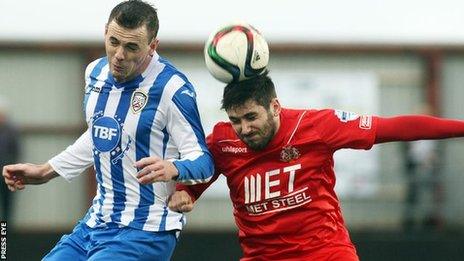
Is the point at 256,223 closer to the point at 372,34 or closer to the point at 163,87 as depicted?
the point at 163,87

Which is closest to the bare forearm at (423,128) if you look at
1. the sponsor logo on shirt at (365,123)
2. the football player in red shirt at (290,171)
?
the football player in red shirt at (290,171)

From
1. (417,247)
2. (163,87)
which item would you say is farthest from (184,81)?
(417,247)

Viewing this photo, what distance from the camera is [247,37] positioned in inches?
281

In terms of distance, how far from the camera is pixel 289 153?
287 inches

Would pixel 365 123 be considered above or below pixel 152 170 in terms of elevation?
above

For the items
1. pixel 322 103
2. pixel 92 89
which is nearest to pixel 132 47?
pixel 92 89

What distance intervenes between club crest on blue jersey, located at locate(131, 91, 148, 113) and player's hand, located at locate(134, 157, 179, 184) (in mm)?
514

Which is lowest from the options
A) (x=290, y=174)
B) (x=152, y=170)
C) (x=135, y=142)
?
(x=290, y=174)

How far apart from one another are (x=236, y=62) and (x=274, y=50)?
31.2 ft

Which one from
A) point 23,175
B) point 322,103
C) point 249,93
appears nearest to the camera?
point 249,93

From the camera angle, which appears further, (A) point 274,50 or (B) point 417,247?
(A) point 274,50

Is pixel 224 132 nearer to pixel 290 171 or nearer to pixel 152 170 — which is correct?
pixel 290 171

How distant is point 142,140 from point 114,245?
1.97 ft

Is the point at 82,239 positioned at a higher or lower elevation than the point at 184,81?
lower
